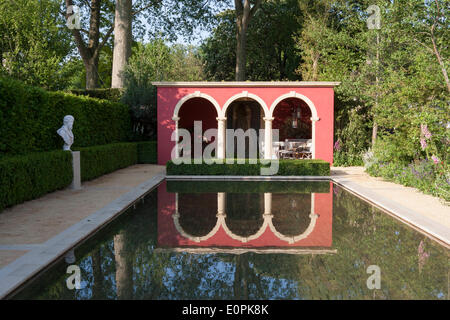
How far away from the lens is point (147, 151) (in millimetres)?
17219

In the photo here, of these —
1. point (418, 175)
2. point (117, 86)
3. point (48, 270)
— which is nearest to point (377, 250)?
point (48, 270)

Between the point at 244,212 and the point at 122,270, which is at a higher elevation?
the point at 244,212

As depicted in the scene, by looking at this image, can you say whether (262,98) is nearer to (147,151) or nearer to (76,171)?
(147,151)

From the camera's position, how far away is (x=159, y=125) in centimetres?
1641

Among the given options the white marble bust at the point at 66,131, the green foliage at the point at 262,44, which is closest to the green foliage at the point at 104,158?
the white marble bust at the point at 66,131

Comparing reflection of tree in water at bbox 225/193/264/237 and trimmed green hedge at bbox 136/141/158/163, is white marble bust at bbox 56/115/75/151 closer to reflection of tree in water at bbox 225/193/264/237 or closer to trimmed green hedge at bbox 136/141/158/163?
reflection of tree in water at bbox 225/193/264/237

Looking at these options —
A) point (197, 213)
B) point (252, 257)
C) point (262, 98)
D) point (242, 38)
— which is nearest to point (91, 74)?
point (242, 38)

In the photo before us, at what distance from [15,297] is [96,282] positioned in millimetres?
735

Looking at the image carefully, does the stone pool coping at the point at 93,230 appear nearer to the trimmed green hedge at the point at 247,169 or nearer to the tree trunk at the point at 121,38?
the trimmed green hedge at the point at 247,169

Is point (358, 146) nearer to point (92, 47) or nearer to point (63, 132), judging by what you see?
point (63, 132)

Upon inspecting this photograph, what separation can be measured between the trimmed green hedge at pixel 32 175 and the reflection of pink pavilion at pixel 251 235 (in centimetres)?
283

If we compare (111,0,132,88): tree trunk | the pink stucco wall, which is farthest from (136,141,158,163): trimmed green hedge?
(111,0,132,88): tree trunk

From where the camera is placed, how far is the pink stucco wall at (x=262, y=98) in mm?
16016

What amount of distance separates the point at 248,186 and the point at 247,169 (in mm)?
2201
